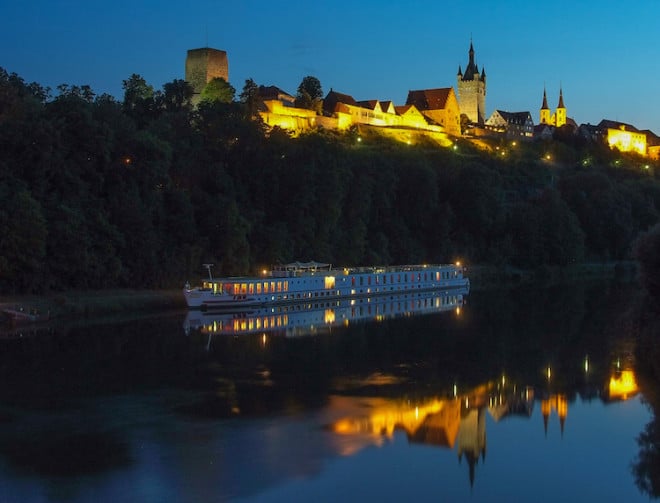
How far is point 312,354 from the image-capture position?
2867cm

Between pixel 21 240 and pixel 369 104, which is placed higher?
pixel 369 104

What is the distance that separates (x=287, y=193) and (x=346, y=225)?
6.06 metres

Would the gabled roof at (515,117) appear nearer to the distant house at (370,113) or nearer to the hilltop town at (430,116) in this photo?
the hilltop town at (430,116)

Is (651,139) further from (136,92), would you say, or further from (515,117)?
(136,92)

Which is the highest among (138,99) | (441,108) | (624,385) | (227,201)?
(441,108)

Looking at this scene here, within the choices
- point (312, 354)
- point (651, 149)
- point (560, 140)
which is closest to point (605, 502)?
point (312, 354)

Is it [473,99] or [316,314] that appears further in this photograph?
[473,99]

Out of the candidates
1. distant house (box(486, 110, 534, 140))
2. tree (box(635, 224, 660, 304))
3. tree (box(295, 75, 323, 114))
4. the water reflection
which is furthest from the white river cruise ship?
distant house (box(486, 110, 534, 140))

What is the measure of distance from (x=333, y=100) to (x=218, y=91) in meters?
21.7

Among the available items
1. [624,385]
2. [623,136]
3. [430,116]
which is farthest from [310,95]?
[624,385]

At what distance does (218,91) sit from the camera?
80.0m

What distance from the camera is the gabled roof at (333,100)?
97.7 meters

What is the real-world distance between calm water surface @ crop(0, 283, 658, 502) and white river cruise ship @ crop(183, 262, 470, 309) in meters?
6.42

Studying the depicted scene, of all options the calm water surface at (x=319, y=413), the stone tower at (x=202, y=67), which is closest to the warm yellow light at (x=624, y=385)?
the calm water surface at (x=319, y=413)
